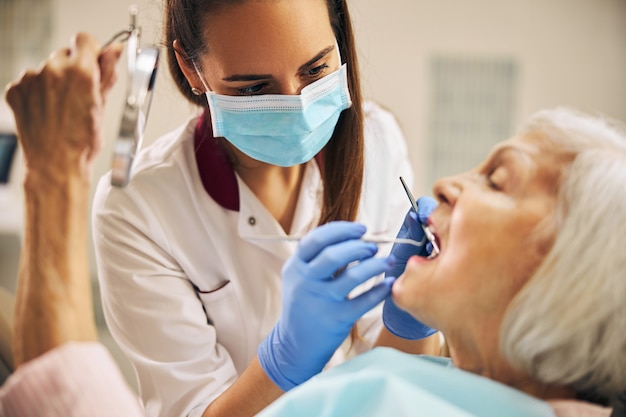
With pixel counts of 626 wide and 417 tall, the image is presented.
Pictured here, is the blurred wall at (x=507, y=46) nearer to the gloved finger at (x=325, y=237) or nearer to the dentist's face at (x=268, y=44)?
the dentist's face at (x=268, y=44)

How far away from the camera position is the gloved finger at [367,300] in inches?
45.9

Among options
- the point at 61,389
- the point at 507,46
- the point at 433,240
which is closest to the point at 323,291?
the point at 433,240

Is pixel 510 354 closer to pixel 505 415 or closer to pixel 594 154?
pixel 505 415

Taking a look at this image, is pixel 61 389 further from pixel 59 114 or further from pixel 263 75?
pixel 263 75

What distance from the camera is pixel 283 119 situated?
140 cm

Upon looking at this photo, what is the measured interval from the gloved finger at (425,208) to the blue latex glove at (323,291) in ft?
0.51

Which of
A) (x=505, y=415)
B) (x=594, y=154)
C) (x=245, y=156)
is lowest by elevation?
(x=505, y=415)

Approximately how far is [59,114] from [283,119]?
0.49 metres

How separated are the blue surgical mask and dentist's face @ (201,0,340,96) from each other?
29 mm

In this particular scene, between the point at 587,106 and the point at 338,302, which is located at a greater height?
the point at 338,302

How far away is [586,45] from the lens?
4.22 metres

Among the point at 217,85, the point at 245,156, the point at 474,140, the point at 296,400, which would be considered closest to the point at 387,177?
the point at 245,156

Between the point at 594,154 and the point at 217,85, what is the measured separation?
0.75 meters

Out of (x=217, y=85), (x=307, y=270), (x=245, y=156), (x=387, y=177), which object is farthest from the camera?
(x=387, y=177)
